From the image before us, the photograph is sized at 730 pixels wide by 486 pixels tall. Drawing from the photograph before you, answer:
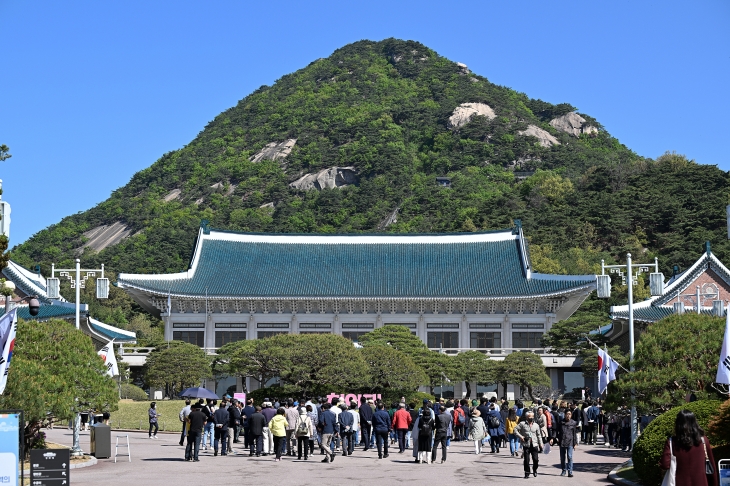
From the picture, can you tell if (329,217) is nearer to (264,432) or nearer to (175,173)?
(175,173)

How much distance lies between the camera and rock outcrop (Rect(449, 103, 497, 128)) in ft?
522

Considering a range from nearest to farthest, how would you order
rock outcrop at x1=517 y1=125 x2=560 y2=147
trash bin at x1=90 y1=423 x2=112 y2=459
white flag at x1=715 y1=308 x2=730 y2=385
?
1. white flag at x1=715 y1=308 x2=730 y2=385
2. trash bin at x1=90 y1=423 x2=112 y2=459
3. rock outcrop at x1=517 y1=125 x2=560 y2=147

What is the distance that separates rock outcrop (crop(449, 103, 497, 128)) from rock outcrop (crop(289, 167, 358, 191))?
20.4 m

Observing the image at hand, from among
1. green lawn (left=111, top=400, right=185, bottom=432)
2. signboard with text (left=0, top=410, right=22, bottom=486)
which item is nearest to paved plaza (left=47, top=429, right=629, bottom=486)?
signboard with text (left=0, top=410, right=22, bottom=486)

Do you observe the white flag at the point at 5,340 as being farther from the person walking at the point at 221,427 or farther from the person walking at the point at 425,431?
the person walking at the point at 425,431

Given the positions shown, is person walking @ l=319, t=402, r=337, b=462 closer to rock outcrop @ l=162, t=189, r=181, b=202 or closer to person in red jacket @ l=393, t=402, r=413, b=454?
person in red jacket @ l=393, t=402, r=413, b=454

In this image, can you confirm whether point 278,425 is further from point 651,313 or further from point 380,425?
point 651,313

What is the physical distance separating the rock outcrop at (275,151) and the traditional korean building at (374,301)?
286 ft

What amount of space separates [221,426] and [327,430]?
9.92 ft

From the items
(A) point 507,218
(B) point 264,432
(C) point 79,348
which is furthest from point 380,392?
(A) point 507,218

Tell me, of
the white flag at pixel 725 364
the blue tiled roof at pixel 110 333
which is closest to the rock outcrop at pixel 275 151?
the blue tiled roof at pixel 110 333

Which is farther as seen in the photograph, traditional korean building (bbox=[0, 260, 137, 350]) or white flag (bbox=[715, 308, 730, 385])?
traditional korean building (bbox=[0, 260, 137, 350])

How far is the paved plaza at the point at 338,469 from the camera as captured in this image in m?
21.2

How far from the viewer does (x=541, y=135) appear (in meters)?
156
